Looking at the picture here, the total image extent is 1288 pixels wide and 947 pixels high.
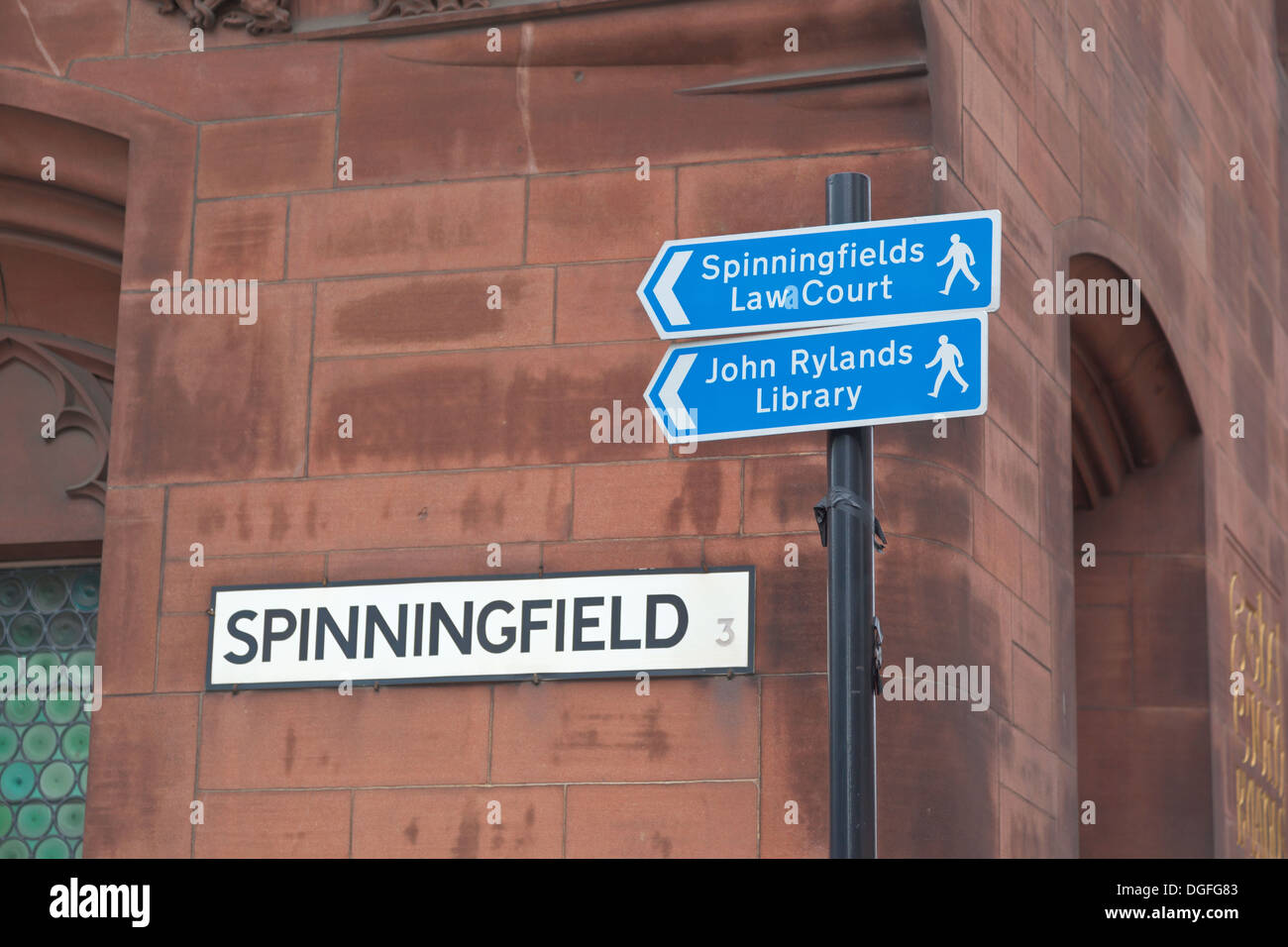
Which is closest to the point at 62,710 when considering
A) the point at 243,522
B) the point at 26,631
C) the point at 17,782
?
the point at 17,782

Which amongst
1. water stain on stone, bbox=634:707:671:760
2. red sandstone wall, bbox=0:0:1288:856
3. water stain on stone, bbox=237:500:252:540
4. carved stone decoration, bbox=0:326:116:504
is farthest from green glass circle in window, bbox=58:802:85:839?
water stain on stone, bbox=634:707:671:760

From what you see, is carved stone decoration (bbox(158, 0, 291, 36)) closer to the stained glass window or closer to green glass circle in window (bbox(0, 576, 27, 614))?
the stained glass window

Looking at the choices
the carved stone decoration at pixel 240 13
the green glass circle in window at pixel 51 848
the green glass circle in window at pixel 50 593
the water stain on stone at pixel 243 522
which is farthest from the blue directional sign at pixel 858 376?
the green glass circle in window at pixel 50 593

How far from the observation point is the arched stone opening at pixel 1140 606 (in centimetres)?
1412

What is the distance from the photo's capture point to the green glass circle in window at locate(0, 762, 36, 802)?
1197cm

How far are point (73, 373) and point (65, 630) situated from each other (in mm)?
1446

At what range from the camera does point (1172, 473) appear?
48.2ft

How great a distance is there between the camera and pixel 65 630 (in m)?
12.3

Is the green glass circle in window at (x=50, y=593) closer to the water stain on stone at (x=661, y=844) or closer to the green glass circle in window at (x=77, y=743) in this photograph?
the green glass circle in window at (x=77, y=743)

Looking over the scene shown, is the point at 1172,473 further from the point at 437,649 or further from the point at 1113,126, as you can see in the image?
the point at 437,649

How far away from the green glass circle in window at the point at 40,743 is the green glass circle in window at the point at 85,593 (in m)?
0.70

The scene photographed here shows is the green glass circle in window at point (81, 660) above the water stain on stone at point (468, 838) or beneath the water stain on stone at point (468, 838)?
above
